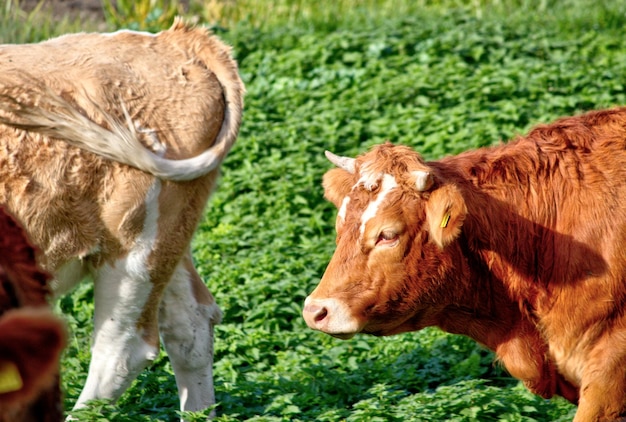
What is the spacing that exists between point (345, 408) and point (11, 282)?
3135 mm

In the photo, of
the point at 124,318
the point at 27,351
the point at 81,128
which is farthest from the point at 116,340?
the point at 27,351

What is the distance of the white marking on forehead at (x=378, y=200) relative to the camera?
462 cm

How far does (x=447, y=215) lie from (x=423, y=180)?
0.20 m

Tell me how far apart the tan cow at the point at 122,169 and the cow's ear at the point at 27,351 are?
102 inches

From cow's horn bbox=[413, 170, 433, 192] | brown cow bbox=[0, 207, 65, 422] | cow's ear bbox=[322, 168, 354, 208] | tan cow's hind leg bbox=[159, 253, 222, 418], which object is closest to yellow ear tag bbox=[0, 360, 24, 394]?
brown cow bbox=[0, 207, 65, 422]

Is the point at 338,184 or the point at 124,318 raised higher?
the point at 338,184

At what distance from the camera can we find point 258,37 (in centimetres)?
1205

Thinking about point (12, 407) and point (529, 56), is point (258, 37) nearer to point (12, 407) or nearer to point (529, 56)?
point (529, 56)

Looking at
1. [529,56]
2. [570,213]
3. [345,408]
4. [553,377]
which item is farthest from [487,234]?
[529,56]

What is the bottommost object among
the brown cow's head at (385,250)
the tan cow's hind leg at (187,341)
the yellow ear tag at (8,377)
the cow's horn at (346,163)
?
the tan cow's hind leg at (187,341)

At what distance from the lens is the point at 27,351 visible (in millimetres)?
2535

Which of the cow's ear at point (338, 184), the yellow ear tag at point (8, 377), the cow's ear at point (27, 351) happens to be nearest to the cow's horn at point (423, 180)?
the cow's ear at point (338, 184)

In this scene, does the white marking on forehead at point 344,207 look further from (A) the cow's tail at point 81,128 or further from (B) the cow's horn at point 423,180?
(A) the cow's tail at point 81,128

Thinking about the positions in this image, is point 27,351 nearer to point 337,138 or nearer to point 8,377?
point 8,377
